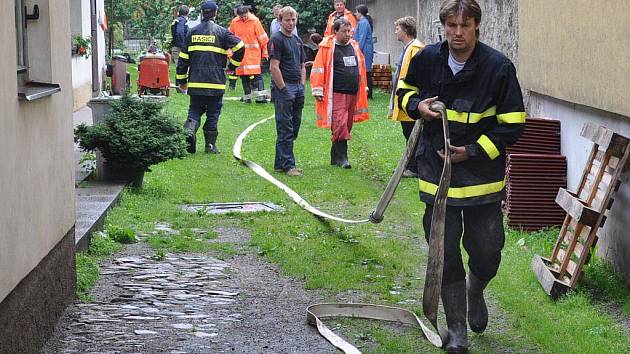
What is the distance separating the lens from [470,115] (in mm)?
6234

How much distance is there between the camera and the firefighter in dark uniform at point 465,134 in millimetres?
6176

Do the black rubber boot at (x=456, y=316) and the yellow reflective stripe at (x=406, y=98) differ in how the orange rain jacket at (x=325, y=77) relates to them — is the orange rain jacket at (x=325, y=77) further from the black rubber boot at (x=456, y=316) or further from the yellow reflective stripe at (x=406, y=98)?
the black rubber boot at (x=456, y=316)

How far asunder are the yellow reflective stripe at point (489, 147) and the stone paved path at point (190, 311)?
146 centimetres

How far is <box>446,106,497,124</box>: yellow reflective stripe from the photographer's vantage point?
245 inches

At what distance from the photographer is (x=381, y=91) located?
94.0ft

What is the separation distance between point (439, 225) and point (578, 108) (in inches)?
161

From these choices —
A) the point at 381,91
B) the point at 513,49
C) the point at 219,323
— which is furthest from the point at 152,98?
the point at 381,91

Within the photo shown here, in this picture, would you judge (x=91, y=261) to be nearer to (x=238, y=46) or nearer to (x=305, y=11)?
(x=238, y=46)

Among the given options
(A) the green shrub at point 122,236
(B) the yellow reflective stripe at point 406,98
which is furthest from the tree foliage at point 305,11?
(B) the yellow reflective stripe at point 406,98

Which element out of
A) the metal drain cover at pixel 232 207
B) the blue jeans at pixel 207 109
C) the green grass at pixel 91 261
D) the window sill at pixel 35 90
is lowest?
the metal drain cover at pixel 232 207

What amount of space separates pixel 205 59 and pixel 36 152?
9.56m

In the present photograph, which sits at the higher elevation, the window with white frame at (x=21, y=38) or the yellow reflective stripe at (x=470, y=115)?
the window with white frame at (x=21, y=38)

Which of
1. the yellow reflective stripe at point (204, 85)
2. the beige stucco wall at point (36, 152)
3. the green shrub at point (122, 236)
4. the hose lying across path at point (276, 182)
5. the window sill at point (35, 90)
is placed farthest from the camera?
the yellow reflective stripe at point (204, 85)

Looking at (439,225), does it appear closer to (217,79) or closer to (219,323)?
(219,323)
